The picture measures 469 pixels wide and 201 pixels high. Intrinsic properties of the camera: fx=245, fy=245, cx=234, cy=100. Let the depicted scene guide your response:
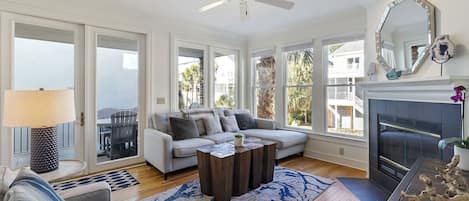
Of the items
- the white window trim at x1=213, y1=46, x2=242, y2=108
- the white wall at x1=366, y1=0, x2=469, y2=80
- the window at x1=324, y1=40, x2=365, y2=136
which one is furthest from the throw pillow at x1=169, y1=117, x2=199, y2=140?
the white wall at x1=366, y1=0, x2=469, y2=80

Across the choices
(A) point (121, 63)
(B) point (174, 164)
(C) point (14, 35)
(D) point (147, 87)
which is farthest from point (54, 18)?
(B) point (174, 164)

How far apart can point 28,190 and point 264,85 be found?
465 centimetres

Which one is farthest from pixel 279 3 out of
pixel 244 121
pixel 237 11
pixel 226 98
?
pixel 226 98

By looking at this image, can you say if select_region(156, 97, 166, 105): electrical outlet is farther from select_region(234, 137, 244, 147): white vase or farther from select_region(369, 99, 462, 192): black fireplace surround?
select_region(369, 99, 462, 192): black fireplace surround

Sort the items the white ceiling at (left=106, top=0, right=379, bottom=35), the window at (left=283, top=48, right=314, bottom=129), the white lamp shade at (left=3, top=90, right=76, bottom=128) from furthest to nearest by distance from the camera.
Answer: the window at (left=283, top=48, right=314, bottom=129), the white ceiling at (left=106, top=0, right=379, bottom=35), the white lamp shade at (left=3, top=90, right=76, bottom=128)

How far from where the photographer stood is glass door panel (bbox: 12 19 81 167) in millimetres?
3000

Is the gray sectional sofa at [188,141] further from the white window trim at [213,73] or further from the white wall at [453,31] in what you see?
the white wall at [453,31]

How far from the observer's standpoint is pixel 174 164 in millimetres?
3301

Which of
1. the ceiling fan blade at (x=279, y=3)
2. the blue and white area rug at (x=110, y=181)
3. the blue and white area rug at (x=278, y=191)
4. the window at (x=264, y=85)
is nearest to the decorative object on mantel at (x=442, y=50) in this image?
the ceiling fan blade at (x=279, y=3)

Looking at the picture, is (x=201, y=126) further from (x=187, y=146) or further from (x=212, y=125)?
(x=187, y=146)

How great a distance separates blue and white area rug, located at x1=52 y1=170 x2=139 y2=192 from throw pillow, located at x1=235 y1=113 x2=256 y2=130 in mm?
2113

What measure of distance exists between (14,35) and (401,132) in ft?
15.2

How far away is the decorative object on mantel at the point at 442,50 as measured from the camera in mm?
2109

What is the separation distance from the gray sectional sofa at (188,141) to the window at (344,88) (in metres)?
0.66
